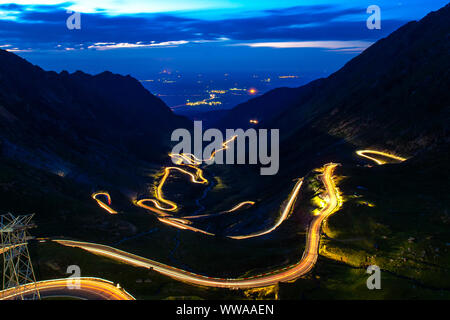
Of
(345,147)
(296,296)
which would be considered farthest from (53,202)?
(345,147)

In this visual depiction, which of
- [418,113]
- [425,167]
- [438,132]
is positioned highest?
[418,113]

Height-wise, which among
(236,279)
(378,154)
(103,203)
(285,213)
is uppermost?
(378,154)

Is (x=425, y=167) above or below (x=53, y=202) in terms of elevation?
above

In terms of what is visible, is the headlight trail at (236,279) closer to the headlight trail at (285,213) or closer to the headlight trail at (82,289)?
the headlight trail at (82,289)

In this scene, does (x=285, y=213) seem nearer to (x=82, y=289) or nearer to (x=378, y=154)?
(x=82, y=289)

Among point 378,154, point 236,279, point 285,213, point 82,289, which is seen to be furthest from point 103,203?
point 378,154

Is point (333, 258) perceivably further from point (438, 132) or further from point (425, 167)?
point (438, 132)

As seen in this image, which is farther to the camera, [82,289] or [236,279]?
[236,279]

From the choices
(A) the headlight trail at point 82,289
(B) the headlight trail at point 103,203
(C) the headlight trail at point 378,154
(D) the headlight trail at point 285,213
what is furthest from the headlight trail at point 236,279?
(C) the headlight trail at point 378,154

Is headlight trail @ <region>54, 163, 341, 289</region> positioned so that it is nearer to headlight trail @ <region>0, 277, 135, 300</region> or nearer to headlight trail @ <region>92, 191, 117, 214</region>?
headlight trail @ <region>0, 277, 135, 300</region>
